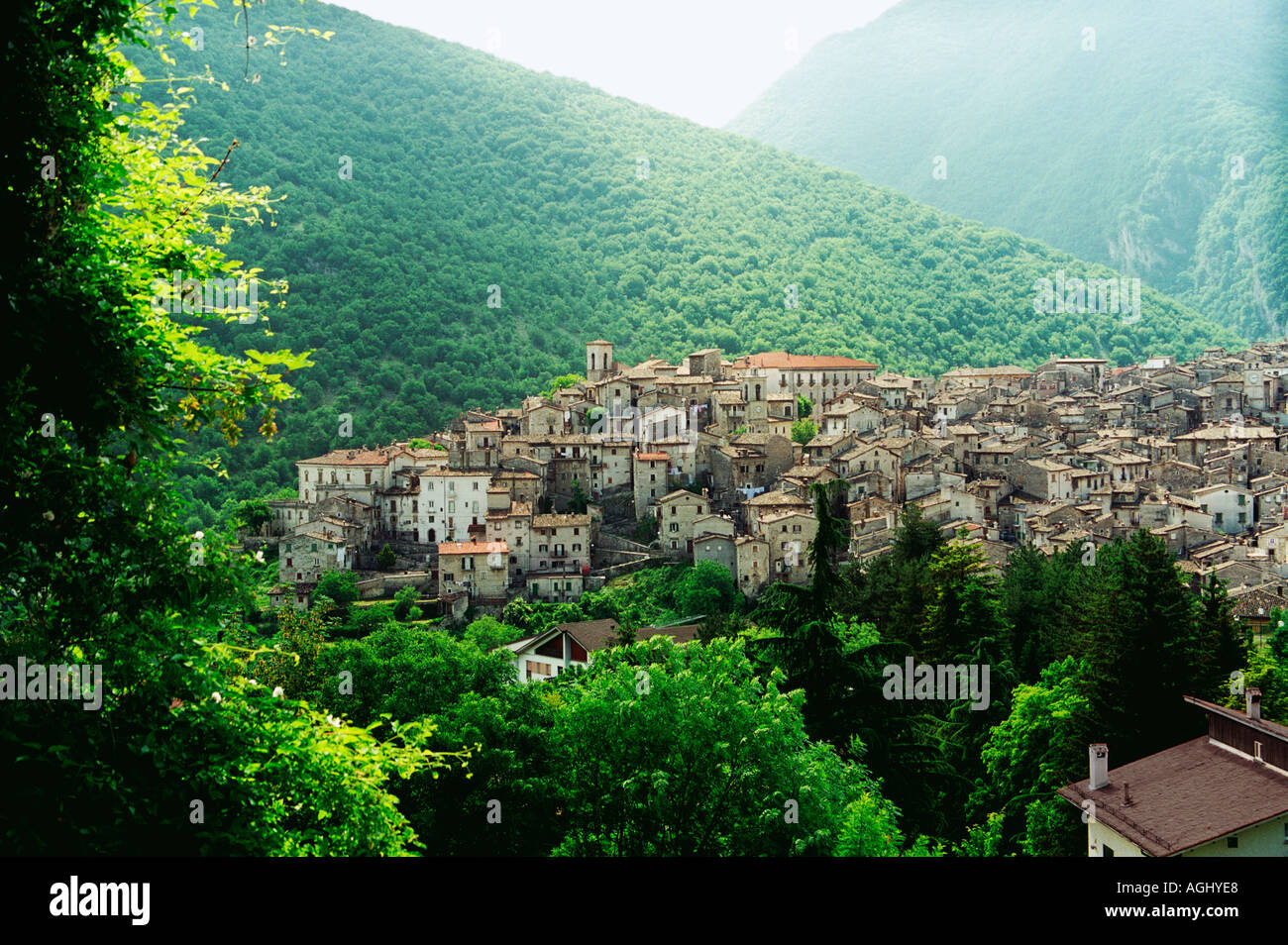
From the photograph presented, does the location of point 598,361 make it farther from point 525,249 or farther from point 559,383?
point 525,249

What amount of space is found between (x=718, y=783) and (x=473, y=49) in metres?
122

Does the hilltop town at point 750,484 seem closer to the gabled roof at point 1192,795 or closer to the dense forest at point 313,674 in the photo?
the dense forest at point 313,674

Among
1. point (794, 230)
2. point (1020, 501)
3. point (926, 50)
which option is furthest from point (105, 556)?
point (926, 50)

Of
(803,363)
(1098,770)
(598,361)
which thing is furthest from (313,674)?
(803,363)

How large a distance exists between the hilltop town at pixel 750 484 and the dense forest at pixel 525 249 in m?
8.51

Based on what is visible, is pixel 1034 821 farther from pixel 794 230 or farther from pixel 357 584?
pixel 794 230

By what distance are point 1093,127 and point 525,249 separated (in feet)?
278

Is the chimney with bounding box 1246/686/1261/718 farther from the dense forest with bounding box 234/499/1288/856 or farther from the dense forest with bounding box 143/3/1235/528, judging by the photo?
the dense forest with bounding box 143/3/1235/528

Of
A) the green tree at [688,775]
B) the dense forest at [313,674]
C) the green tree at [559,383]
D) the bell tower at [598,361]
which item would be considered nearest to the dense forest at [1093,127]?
the green tree at [559,383]

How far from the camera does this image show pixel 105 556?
3779 millimetres

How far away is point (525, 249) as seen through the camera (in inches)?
3199

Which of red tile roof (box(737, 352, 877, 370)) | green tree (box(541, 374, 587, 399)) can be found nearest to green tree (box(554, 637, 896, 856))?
green tree (box(541, 374, 587, 399))

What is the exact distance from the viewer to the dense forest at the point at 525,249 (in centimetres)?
6272

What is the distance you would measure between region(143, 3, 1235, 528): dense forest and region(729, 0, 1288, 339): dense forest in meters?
15.6
